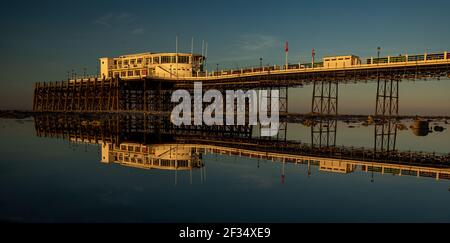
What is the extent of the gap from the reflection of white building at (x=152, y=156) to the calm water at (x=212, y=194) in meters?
0.84

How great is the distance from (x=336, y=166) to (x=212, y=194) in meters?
8.62

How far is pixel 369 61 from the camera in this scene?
151 ft

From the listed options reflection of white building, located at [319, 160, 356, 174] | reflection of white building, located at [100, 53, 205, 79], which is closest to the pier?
reflection of white building, located at [100, 53, 205, 79]

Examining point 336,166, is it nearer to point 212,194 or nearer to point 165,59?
point 212,194

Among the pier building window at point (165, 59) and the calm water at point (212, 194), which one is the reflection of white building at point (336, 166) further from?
the pier building window at point (165, 59)

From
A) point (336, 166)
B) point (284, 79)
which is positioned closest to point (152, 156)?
point (336, 166)

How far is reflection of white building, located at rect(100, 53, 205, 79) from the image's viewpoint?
2835 inches

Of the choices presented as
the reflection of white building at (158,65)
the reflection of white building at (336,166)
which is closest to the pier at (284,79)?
the reflection of white building at (158,65)

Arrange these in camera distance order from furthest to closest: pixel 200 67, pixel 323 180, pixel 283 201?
pixel 200 67 → pixel 323 180 → pixel 283 201

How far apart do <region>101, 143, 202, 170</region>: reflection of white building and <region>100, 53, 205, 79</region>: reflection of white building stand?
157 ft

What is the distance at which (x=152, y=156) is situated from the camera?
21.3 meters
